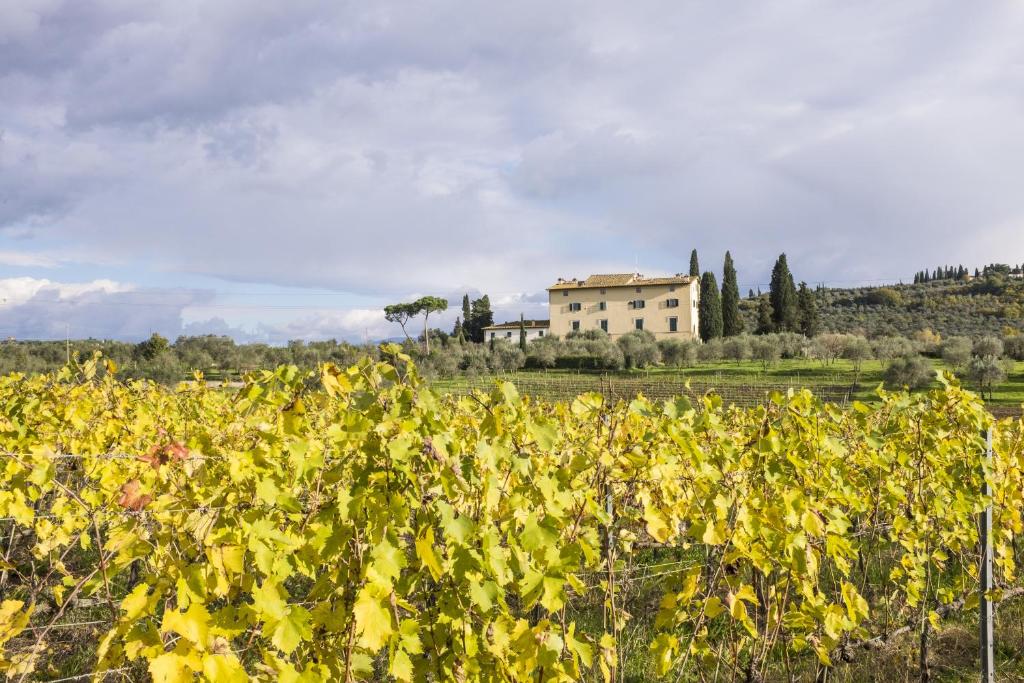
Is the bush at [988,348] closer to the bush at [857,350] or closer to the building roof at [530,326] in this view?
the bush at [857,350]

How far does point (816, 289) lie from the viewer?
250 feet

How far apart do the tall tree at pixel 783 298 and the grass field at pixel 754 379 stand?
10.5 meters

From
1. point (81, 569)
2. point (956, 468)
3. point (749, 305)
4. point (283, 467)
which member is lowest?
point (81, 569)

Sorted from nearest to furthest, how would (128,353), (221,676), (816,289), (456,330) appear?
(221,676) → (128,353) → (456,330) → (816,289)

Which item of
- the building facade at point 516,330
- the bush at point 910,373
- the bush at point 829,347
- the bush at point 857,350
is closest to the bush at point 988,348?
the bush at point 857,350

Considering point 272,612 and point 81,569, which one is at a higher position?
point 272,612

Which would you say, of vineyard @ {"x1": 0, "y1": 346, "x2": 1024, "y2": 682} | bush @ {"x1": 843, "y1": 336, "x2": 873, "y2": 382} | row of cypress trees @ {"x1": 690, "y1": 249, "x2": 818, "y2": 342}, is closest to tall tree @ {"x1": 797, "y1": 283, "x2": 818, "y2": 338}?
row of cypress trees @ {"x1": 690, "y1": 249, "x2": 818, "y2": 342}

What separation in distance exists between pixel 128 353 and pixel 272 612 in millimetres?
35306

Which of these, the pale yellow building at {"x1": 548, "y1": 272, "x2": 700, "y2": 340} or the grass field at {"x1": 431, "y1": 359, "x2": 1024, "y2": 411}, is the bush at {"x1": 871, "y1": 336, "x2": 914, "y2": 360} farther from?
the pale yellow building at {"x1": 548, "y1": 272, "x2": 700, "y2": 340}

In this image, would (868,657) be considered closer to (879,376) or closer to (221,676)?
(221,676)

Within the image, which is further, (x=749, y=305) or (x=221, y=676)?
(x=749, y=305)

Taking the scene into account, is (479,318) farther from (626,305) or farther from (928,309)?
(928,309)

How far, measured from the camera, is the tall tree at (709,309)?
4359cm

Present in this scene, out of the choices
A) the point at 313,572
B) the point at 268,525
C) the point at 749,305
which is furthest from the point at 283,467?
the point at 749,305
